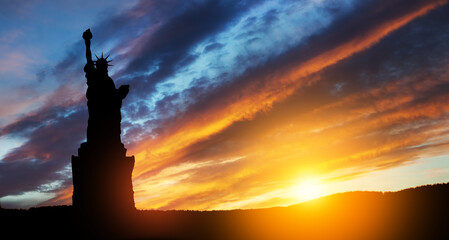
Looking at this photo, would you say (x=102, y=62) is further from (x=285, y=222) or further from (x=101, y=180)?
(x=285, y=222)

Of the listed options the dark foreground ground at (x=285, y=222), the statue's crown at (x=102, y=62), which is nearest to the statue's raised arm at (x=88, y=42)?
the statue's crown at (x=102, y=62)

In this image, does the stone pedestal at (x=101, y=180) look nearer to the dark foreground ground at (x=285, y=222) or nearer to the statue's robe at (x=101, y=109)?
the statue's robe at (x=101, y=109)

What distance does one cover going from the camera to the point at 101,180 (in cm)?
3431

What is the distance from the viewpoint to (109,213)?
33.8 m

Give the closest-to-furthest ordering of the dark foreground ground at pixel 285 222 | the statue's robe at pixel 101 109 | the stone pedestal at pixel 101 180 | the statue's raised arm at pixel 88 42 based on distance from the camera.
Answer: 1. the dark foreground ground at pixel 285 222
2. the stone pedestal at pixel 101 180
3. the statue's robe at pixel 101 109
4. the statue's raised arm at pixel 88 42

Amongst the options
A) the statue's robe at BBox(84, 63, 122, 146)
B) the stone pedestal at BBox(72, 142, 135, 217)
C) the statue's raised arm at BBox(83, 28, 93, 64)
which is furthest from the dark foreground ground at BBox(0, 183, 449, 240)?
the statue's raised arm at BBox(83, 28, 93, 64)

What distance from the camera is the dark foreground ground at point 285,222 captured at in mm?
24328

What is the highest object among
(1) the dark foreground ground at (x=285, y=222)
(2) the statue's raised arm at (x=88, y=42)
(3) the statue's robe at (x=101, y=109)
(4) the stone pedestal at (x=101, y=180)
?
(2) the statue's raised arm at (x=88, y=42)

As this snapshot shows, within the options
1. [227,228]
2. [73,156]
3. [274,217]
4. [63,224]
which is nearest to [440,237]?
[274,217]

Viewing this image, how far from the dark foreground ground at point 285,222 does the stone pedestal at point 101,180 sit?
5.58 ft

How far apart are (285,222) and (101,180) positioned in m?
16.6

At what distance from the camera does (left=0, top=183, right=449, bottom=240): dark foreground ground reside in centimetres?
2433

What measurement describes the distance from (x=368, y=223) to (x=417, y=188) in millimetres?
4577

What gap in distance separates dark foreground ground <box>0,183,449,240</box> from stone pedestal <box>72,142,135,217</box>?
1.70 m
